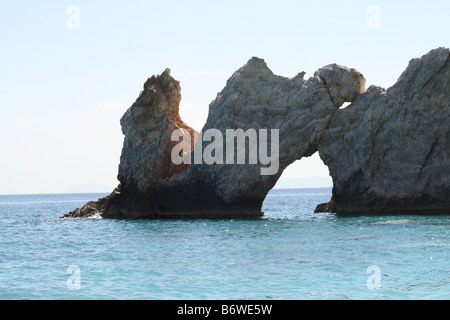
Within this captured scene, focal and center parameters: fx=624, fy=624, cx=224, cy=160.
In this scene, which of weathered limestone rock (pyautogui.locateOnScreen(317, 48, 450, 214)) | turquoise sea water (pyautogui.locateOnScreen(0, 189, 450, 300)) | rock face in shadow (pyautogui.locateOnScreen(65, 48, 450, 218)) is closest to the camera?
turquoise sea water (pyautogui.locateOnScreen(0, 189, 450, 300))

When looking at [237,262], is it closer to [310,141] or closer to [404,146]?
[310,141]

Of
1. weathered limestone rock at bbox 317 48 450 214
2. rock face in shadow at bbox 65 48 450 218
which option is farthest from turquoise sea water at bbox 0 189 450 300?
rock face in shadow at bbox 65 48 450 218

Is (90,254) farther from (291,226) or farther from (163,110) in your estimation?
(163,110)

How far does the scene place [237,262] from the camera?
2214cm

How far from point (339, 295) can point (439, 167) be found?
1127 inches

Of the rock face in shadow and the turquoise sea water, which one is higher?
the rock face in shadow

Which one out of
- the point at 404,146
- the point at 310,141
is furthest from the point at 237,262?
the point at 404,146

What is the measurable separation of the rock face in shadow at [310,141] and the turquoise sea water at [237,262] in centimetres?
661

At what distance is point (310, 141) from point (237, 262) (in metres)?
23.4

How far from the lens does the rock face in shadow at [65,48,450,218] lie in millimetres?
42281

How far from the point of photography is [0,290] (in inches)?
703

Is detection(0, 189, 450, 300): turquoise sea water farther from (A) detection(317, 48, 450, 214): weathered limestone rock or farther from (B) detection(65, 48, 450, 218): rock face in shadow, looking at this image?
(B) detection(65, 48, 450, 218): rock face in shadow

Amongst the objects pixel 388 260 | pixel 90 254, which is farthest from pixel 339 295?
pixel 90 254

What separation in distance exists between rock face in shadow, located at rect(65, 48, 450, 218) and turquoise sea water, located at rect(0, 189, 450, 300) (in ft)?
21.7
